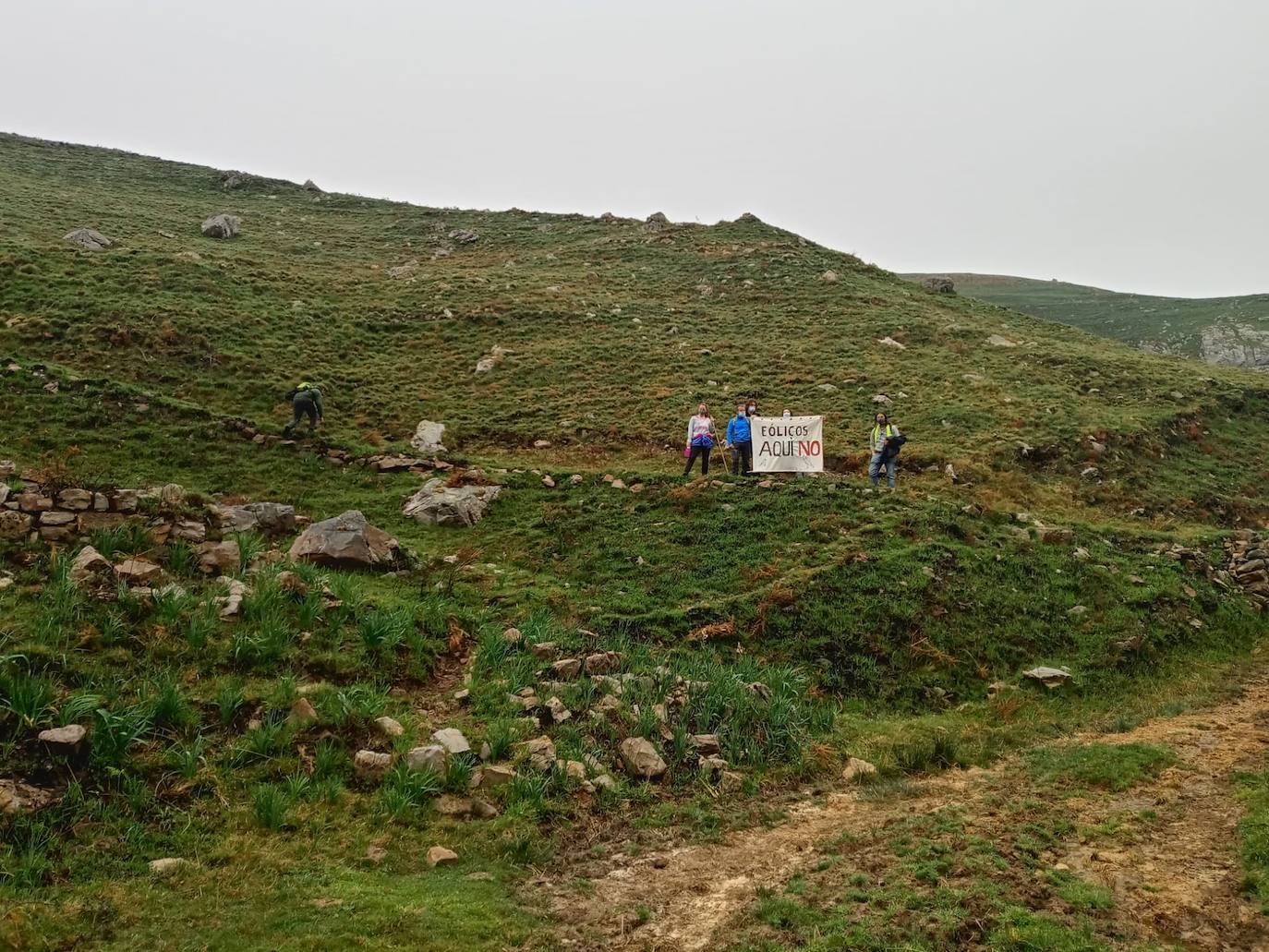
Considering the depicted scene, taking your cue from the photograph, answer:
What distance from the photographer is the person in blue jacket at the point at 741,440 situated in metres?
19.3

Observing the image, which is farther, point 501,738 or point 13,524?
point 13,524

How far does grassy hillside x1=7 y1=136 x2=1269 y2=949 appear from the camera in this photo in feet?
21.8

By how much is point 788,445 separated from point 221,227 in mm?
37975

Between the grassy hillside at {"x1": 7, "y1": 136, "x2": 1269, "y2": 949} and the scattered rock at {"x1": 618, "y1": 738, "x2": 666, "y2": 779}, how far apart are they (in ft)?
0.71

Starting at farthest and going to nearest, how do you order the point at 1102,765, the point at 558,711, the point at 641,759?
the point at 558,711, the point at 1102,765, the point at 641,759

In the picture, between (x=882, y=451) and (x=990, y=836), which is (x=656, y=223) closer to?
(x=882, y=451)

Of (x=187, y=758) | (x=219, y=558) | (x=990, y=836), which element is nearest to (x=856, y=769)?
(x=990, y=836)

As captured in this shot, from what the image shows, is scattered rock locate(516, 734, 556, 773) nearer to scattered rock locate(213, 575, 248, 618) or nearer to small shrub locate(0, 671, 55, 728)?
scattered rock locate(213, 575, 248, 618)

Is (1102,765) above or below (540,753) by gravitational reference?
below

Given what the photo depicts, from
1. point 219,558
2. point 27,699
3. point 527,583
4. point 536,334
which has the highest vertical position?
point 536,334

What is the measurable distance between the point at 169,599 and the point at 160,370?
16759 millimetres

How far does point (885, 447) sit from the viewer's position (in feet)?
61.2

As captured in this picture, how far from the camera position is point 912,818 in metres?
7.91

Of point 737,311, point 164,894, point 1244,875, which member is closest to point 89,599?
point 164,894
